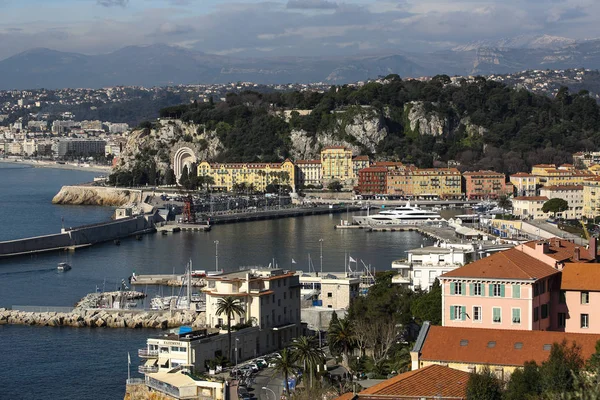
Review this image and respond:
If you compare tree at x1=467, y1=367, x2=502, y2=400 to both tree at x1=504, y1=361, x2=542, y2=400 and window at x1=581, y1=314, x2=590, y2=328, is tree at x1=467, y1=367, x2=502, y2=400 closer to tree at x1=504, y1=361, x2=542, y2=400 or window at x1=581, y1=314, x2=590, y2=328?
tree at x1=504, y1=361, x2=542, y2=400

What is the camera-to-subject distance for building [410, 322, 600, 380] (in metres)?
12.6

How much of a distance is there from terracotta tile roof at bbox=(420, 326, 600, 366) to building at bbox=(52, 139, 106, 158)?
107307 mm

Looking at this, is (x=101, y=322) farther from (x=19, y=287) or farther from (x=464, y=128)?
(x=464, y=128)

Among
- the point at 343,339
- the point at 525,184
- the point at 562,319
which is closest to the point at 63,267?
the point at 343,339

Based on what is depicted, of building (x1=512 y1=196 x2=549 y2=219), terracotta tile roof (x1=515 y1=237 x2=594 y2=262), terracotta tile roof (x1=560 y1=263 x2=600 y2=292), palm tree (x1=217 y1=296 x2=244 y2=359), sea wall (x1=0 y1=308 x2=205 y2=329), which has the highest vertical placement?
terracotta tile roof (x1=515 y1=237 x2=594 y2=262)

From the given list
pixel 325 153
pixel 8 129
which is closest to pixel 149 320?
pixel 325 153

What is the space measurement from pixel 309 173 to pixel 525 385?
2157 inches

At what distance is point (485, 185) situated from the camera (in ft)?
199

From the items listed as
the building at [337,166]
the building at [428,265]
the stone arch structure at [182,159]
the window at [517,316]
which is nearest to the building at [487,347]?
the window at [517,316]

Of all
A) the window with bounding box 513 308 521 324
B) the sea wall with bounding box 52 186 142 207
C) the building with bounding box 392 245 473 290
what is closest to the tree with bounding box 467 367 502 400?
the window with bounding box 513 308 521 324

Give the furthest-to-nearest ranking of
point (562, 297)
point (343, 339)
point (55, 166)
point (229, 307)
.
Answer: point (55, 166), point (229, 307), point (343, 339), point (562, 297)

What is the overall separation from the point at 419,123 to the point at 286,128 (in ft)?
24.4

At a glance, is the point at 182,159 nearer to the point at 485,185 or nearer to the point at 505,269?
the point at 485,185

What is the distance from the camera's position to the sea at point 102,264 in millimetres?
19109
